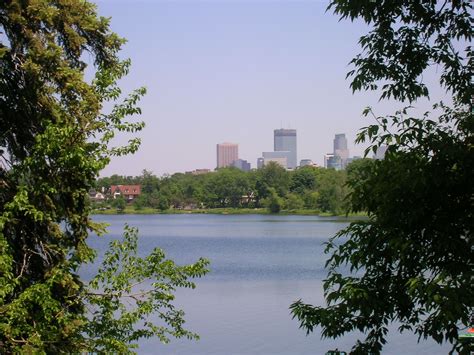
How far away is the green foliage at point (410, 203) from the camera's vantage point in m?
5.52

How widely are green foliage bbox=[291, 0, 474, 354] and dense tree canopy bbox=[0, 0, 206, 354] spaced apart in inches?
97.5

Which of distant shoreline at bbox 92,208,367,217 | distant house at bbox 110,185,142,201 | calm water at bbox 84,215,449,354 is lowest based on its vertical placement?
calm water at bbox 84,215,449,354

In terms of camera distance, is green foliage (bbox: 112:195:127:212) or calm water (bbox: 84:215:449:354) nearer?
calm water (bbox: 84:215:449:354)

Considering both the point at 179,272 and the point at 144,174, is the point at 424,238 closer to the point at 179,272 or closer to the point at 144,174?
the point at 179,272

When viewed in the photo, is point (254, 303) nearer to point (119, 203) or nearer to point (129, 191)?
point (119, 203)

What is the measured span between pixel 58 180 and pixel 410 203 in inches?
142

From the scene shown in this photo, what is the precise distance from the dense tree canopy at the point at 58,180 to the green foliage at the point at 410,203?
97.5 inches

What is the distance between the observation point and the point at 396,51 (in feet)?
20.9

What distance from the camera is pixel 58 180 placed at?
24.7 feet

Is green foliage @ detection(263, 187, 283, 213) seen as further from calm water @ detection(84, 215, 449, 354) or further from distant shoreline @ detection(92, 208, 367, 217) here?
calm water @ detection(84, 215, 449, 354)

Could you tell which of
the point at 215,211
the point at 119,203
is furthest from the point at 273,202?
the point at 119,203

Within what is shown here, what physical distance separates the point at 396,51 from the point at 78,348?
4.41 m

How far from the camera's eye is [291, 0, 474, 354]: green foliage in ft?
18.1

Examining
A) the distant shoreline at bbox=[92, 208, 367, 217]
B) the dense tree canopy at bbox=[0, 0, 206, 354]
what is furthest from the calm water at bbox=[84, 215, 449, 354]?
the distant shoreline at bbox=[92, 208, 367, 217]
